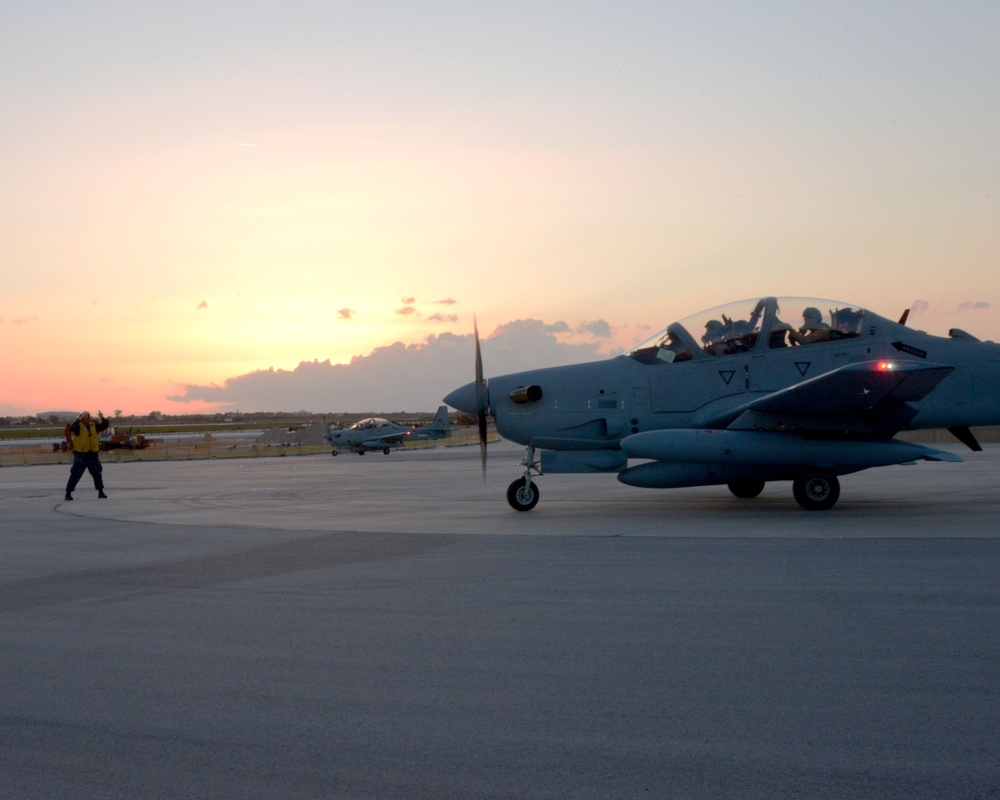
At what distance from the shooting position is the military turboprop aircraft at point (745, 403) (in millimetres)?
13273

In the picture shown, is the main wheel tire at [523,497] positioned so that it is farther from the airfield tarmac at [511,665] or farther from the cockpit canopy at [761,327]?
the airfield tarmac at [511,665]

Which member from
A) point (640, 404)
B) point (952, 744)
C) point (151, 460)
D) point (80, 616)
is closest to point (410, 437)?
point (151, 460)

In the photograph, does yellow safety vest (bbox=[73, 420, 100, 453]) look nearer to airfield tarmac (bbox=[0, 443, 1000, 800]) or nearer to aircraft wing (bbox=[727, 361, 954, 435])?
airfield tarmac (bbox=[0, 443, 1000, 800])

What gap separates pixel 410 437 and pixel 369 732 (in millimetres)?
49866

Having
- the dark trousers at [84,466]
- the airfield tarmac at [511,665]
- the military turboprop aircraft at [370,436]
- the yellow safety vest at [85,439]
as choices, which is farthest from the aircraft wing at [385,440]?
the airfield tarmac at [511,665]

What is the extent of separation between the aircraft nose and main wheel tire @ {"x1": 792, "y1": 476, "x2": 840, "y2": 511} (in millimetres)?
4843

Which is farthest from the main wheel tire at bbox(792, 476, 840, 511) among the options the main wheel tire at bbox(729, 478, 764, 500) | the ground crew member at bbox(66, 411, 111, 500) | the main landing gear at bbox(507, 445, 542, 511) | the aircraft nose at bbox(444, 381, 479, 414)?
the ground crew member at bbox(66, 411, 111, 500)

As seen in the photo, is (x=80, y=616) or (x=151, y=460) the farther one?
(x=151, y=460)

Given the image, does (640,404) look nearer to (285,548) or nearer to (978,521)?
(978,521)

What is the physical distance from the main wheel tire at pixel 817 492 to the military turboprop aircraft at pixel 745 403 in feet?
0.07

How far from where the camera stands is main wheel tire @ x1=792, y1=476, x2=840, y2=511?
13.7 meters

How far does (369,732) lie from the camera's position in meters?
4.28

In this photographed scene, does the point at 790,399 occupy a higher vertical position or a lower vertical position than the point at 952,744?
higher

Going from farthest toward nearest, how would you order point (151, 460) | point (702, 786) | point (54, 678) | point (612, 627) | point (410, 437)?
point (410, 437) → point (151, 460) → point (612, 627) → point (54, 678) → point (702, 786)
